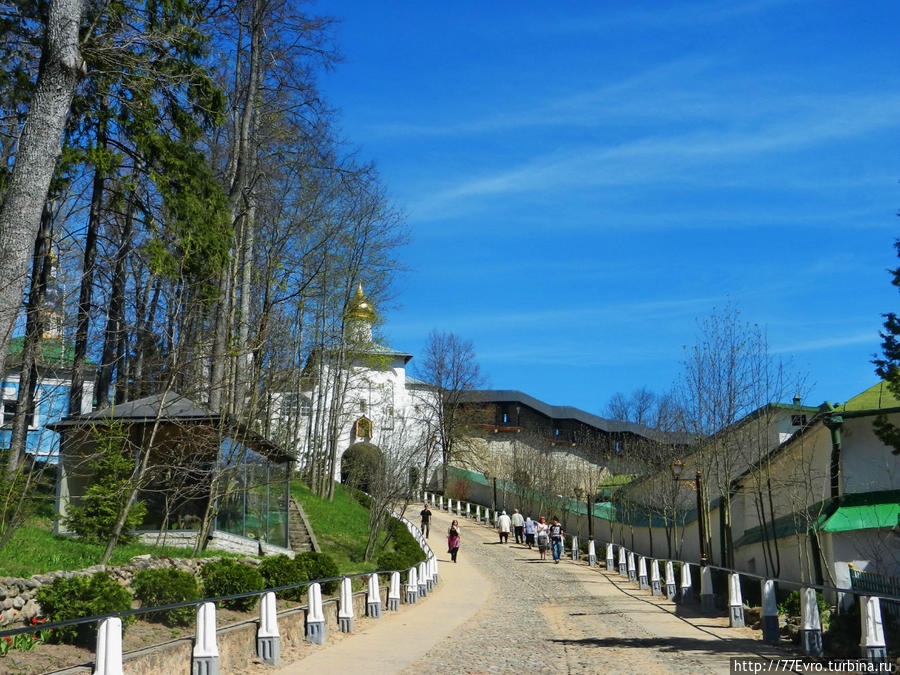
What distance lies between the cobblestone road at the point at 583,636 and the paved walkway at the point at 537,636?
0.6 inches

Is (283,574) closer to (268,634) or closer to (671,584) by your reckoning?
(268,634)

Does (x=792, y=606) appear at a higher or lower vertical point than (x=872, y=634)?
lower

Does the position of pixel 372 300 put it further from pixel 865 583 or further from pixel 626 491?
pixel 865 583

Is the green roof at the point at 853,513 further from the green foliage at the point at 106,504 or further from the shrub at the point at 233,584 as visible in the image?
the green foliage at the point at 106,504

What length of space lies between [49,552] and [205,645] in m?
6.18

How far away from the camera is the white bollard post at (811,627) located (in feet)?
40.7

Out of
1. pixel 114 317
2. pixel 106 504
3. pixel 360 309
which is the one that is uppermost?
pixel 360 309

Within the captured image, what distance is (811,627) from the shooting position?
1241cm

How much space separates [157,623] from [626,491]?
28.3 m

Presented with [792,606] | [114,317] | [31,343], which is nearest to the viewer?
[31,343]

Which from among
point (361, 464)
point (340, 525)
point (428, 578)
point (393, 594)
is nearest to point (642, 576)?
point (428, 578)

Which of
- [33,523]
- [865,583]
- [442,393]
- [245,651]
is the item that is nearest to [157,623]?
[245,651]

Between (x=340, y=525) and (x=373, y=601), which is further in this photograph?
(x=340, y=525)

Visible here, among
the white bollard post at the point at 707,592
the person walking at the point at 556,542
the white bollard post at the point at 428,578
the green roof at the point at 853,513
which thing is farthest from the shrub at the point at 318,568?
the person walking at the point at 556,542
